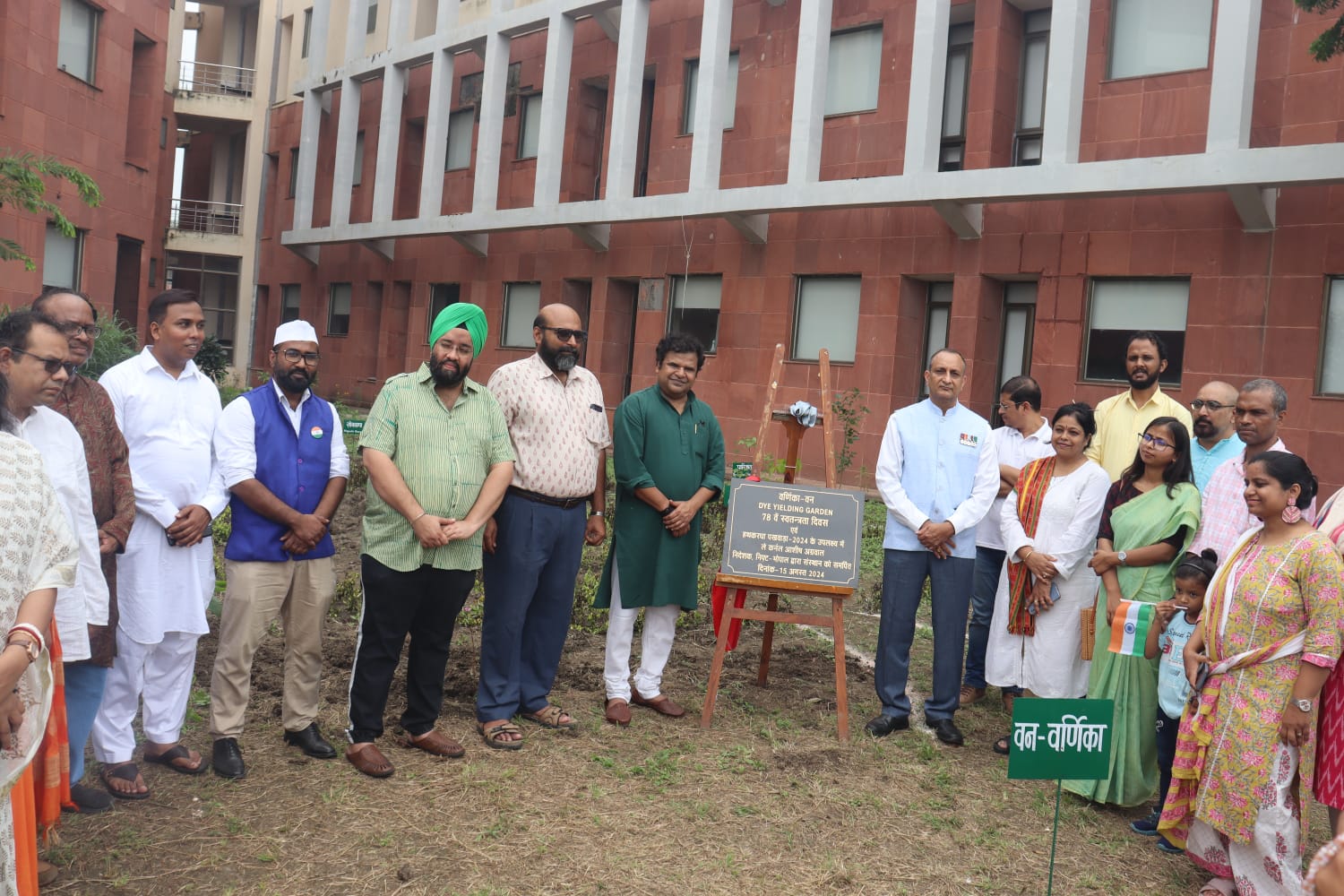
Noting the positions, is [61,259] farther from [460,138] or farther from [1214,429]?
[1214,429]

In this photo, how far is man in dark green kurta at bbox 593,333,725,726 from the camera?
20.0 feet

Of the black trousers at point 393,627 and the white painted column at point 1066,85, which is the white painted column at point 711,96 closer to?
the white painted column at point 1066,85

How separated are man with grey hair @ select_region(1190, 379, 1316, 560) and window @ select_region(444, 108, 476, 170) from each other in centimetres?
1926

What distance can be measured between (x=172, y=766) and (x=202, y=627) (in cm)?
67

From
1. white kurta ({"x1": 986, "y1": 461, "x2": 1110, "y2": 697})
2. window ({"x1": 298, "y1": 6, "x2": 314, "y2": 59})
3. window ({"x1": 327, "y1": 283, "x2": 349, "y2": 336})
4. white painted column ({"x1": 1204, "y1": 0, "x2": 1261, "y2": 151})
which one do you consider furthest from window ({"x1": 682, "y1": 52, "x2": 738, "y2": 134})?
window ({"x1": 298, "y1": 6, "x2": 314, "y2": 59})

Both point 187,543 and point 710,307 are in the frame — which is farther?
point 710,307

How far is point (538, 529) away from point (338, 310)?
2197 cm

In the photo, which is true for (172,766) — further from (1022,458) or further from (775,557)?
(1022,458)

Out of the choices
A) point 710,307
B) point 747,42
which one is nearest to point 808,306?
point 710,307

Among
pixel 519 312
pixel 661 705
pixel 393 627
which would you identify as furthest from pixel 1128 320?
pixel 519 312

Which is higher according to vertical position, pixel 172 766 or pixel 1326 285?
pixel 1326 285

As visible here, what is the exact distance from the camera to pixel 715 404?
17.3 meters

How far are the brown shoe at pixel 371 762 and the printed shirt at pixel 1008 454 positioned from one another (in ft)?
12.5

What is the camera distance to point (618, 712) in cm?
610
